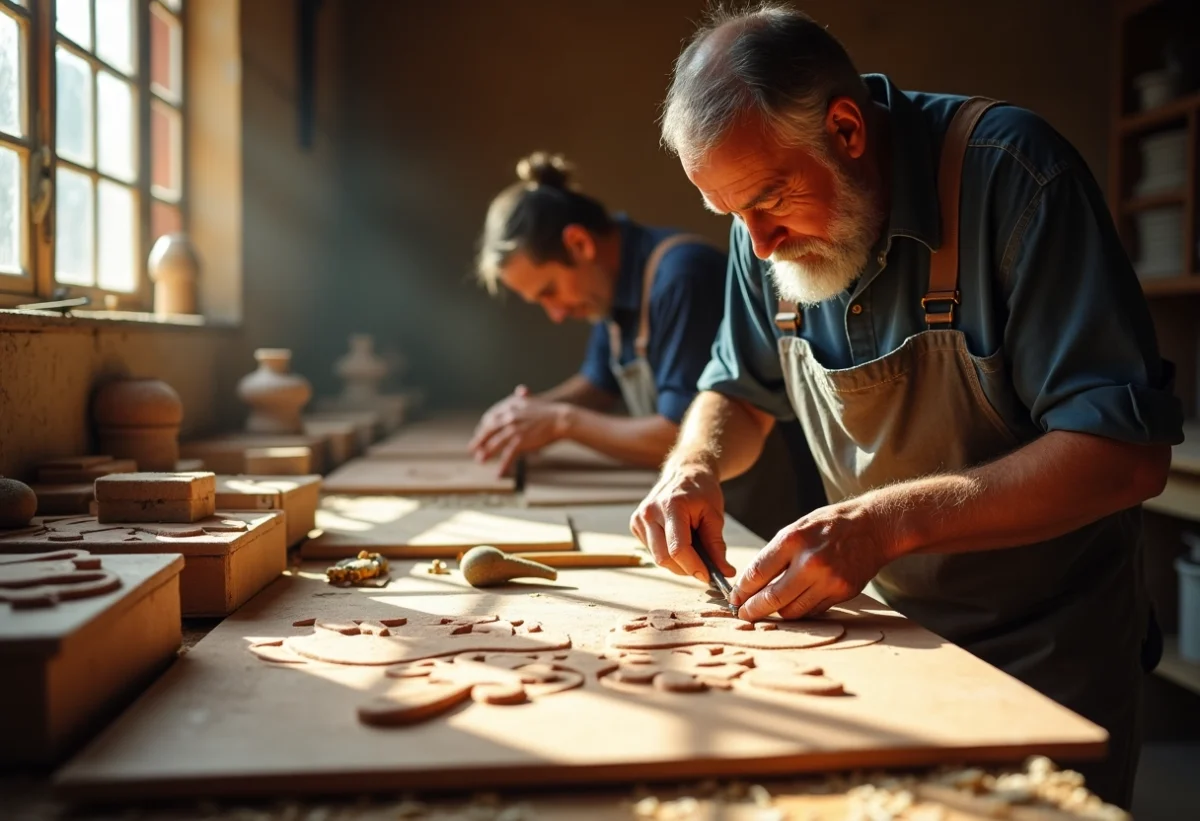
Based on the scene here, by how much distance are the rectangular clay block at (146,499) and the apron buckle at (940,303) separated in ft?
3.95

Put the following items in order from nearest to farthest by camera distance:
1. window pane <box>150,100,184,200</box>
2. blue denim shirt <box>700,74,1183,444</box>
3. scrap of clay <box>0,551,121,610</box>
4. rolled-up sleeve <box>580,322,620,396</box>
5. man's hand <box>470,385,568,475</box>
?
scrap of clay <box>0,551,121,610</box>
blue denim shirt <box>700,74,1183,444</box>
man's hand <box>470,385,568,475</box>
window pane <box>150,100,184,200</box>
rolled-up sleeve <box>580,322,620,396</box>

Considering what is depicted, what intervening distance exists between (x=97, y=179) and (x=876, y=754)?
2.38 m

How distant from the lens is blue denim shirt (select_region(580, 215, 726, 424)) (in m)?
2.81

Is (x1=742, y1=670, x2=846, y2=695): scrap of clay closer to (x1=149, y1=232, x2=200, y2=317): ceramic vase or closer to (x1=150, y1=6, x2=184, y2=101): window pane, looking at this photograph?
(x1=149, y1=232, x2=200, y2=317): ceramic vase

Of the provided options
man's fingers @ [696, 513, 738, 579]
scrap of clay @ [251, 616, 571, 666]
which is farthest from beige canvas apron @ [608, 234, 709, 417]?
scrap of clay @ [251, 616, 571, 666]

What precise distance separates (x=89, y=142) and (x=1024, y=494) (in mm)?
2319

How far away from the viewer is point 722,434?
1.98 meters

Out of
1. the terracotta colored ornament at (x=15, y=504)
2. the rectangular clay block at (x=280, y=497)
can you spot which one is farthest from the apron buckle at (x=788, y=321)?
the terracotta colored ornament at (x=15, y=504)

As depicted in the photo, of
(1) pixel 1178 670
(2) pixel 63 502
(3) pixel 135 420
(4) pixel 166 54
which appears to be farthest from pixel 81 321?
(1) pixel 1178 670

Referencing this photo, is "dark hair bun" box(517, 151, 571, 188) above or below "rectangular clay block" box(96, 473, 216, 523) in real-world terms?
above

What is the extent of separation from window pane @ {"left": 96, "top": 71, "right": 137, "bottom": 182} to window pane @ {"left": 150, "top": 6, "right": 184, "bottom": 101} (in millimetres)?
207

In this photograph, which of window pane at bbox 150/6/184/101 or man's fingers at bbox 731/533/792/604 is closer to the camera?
man's fingers at bbox 731/533/792/604

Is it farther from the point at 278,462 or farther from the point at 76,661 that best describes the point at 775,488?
the point at 76,661

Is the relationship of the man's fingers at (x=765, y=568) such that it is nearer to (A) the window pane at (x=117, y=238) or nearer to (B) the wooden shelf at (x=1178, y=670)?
(A) the window pane at (x=117, y=238)
